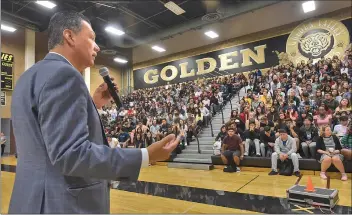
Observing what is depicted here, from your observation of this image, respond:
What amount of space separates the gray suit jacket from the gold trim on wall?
40.8 ft

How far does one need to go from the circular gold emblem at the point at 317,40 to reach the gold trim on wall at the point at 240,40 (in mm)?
259

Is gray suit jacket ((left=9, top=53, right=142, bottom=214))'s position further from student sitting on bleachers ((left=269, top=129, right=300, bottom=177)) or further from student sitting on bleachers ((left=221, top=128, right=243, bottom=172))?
student sitting on bleachers ((left=221, top=128, right=243, bottom=172))

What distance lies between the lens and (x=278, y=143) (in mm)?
Result: 5660

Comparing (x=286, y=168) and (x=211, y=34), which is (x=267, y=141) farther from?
(x=211, y=34)

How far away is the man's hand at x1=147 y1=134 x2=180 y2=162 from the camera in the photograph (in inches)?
30.0

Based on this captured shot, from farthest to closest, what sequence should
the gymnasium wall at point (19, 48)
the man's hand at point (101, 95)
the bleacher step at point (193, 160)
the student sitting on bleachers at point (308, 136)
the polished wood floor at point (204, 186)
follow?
the gymnasium wall at point (19, 48) < the bleacher step at point (193, 160) < the student sitting on bleachers at point (308, 136) < the polished wood floor at point (204, 186) < the man's hand at point (101, 95)

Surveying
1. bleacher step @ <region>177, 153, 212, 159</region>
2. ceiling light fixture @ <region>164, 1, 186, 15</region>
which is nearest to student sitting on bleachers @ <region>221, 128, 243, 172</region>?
bleacher step @ <region>177, 153, 212, 159</region>

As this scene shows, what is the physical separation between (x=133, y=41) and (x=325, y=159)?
11.6 m

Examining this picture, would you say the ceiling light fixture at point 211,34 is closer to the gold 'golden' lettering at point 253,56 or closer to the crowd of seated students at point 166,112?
the gold 'golden' lettering at point 253,56

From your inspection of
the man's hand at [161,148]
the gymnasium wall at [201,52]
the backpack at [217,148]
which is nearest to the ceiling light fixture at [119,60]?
the gymnasium wall at [201,52]

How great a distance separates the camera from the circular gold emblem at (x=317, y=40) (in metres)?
10.1

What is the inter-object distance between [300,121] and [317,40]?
6120 millimetres

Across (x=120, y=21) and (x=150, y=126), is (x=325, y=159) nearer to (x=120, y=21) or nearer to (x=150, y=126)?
(x=150, y=126)

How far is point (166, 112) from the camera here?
10914mm
